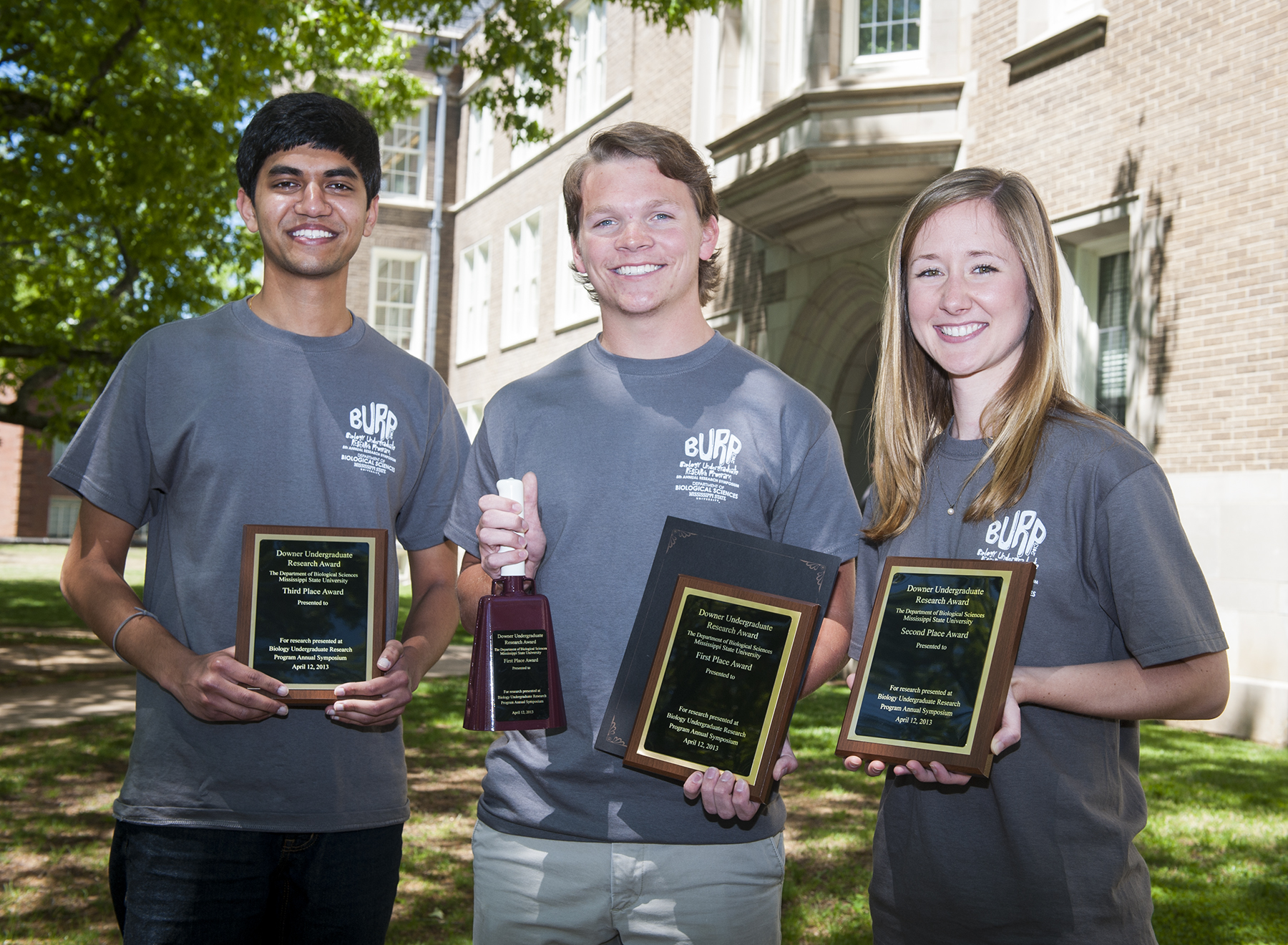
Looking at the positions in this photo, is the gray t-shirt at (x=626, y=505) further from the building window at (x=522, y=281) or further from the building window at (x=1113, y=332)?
the building window at (x=522, y=281)

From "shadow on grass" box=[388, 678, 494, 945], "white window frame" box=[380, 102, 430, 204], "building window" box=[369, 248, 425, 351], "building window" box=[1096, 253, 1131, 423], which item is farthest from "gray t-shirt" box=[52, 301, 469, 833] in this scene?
"white window frame" box=[380, 102, 430, 204]

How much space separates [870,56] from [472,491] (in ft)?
35.7

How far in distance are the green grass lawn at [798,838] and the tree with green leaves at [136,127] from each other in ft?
15.7

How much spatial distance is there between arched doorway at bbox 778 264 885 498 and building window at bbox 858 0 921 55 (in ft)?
7.71

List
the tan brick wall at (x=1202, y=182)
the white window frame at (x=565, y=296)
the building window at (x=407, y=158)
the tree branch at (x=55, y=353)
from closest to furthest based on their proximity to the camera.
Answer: the tan brick wall at (x=1202, y=182) → the tree branch at (x=55, y=353) → the white window frame at (x=565, y=296) → the building window at (x=407, y=158)

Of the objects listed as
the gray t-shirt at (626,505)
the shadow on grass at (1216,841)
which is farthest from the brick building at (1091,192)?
the gray t-shirt at (626,505)

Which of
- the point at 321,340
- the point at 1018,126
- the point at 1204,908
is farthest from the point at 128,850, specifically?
the point at 1018,126

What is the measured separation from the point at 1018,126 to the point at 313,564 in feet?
32.9

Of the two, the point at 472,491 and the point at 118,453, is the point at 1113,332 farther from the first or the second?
the point at 118,453

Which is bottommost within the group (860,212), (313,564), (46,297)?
(313,564)

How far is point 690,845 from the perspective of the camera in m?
2.11

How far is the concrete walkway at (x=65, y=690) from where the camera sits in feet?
27.0

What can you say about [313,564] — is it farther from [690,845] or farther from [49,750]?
[49,750]

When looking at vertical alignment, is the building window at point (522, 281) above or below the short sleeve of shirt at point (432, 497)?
above
